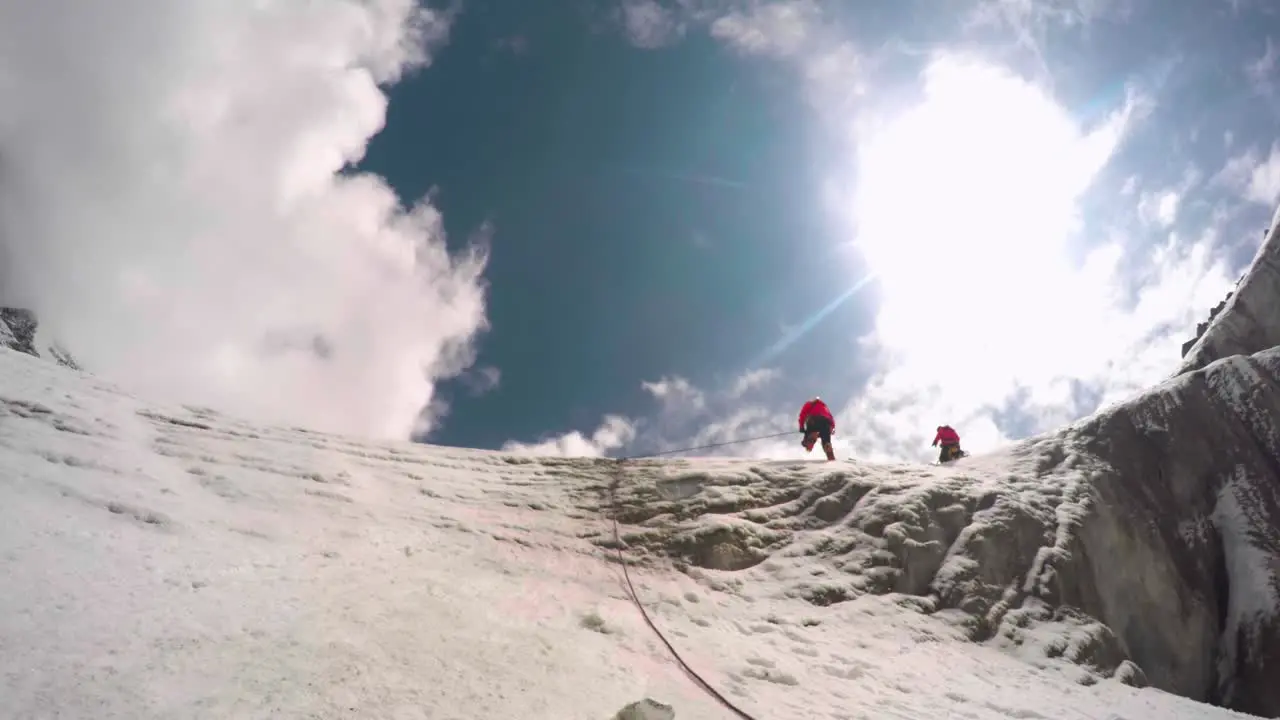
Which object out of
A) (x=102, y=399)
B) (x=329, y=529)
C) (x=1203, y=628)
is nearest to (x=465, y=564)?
(x=329, y=529)

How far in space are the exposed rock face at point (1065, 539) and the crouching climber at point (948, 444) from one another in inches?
104

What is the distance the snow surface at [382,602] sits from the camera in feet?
19.6

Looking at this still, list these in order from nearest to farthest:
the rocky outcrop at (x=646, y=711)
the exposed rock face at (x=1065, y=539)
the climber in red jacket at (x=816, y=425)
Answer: the rocky outcrop at (x=646, y=711), the exposed rock face at (x=1065, y=539), the climber in red jacket at (x=816, y=425)

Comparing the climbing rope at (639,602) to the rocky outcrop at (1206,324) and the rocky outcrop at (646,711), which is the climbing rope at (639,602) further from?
the rocky outcrop at (1206,324)

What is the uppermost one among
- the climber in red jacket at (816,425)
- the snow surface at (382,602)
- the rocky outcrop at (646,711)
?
the climber in red jacket at (816,425)

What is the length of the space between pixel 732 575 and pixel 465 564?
5.91m

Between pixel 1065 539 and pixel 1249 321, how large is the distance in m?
22.8

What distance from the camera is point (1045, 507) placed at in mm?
17375

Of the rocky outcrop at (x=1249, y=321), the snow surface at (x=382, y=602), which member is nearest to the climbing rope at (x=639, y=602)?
the snow surface at (x=382, y=602)

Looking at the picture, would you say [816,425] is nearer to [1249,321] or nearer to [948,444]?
[948,444]

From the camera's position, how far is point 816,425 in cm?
2089


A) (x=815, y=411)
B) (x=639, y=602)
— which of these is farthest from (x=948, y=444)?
(x=639, y=602)

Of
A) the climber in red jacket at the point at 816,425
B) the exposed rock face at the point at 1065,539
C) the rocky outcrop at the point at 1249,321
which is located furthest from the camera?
the rocky outcrop at the point at 1249,321

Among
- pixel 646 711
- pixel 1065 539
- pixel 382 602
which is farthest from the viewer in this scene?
pixel 1065 539
